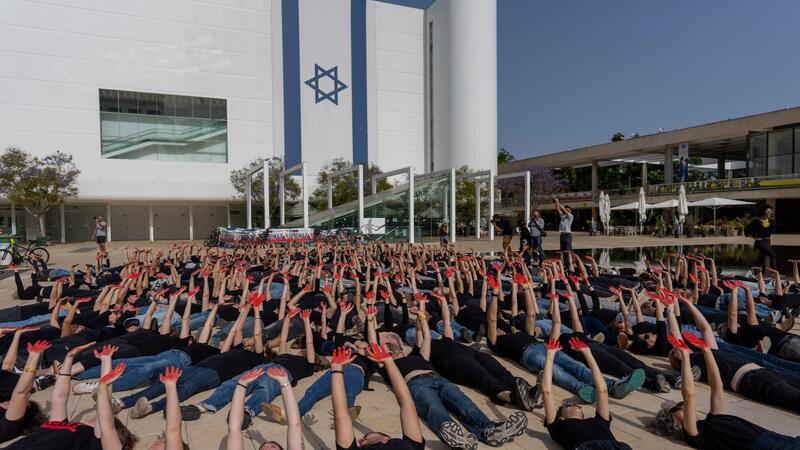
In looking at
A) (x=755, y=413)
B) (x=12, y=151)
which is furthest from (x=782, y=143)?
Answer: (x=12, y=151)

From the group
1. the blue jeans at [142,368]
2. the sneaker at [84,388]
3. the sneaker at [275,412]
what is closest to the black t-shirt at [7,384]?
the sneaker at [84,388]

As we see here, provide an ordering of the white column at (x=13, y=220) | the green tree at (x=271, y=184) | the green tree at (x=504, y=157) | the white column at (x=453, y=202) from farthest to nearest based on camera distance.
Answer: the green tree at (x=504, y=157), the green tree at (x=271, y=184), the white column at (x=13, y=220), the white column at (x=453, y=202)

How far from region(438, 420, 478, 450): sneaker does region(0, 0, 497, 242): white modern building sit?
34.6 metres

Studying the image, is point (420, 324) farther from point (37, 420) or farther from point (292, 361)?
point (37, 420)

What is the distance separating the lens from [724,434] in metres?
Result: 3.08

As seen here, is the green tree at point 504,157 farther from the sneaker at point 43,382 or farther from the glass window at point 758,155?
the sneaker at point 43,382

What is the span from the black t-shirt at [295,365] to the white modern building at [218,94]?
107ft

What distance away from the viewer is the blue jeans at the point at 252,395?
387 centimetres

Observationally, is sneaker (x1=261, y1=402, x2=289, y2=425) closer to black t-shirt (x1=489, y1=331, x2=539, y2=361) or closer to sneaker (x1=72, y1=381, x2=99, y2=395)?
sneaker (x1=72, y1=381, x2=99, y2=395)

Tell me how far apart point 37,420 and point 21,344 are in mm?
2286

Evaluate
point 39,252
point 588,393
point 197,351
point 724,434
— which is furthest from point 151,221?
point 724,434

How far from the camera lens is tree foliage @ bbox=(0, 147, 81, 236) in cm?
2619

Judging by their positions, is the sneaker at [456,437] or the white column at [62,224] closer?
the sneaker at [456,437]

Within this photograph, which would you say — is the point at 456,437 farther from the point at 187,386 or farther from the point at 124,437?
the point at 187,386
